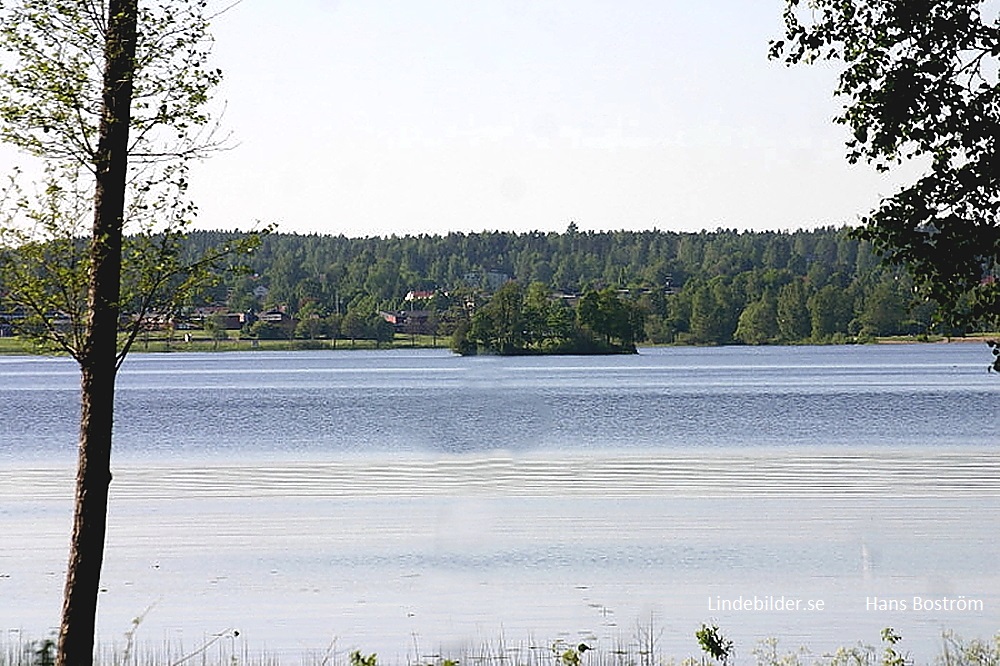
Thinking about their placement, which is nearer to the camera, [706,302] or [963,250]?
[963,250]

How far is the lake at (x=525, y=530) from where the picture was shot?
15.9 m

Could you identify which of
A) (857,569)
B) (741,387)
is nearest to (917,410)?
(741,387)

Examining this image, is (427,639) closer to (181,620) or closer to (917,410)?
(181,620)

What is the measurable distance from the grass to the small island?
137187 mm

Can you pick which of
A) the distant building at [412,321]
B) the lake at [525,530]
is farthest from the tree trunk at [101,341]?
the distant building at [412,321]

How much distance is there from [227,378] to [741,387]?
42.5 m

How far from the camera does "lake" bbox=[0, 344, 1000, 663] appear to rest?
1587 cm

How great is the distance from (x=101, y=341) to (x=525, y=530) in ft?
45.3

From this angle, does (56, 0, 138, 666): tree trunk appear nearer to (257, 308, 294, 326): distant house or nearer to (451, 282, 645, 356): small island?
(451, 282, 645, 356): small island

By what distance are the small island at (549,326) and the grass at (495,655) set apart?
137187 mm

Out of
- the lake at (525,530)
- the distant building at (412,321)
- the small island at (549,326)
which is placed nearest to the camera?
the lake at (525,530)

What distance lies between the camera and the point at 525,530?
912 inches

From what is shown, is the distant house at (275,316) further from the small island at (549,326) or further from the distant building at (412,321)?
the small island at (549,326)

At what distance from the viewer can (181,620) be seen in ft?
53.2
